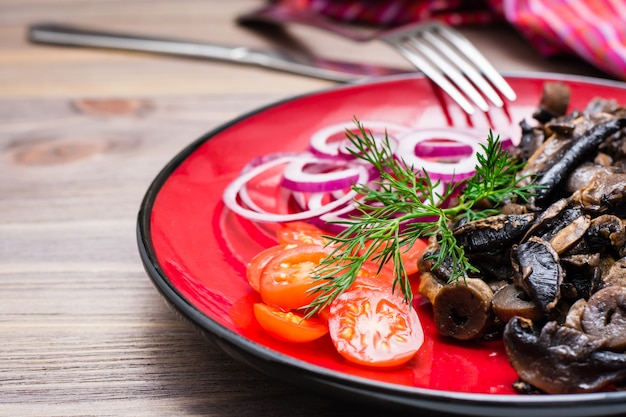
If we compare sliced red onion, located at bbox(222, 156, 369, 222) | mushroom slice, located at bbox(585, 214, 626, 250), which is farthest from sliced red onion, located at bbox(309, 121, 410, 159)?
mushroom slice, located at bbox(585, 214, 626, 250)

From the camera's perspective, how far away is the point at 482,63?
345 cm

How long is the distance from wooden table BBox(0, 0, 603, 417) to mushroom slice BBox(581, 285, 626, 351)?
57 centimetres

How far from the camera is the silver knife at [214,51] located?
4344mm

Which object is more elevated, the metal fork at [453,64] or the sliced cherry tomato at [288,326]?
the metal fork at [453,64]

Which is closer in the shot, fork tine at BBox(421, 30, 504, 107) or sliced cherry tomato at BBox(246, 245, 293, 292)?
sliced cherry tomato at BBox(246, 245, 293, 292)

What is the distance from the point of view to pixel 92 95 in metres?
4.62

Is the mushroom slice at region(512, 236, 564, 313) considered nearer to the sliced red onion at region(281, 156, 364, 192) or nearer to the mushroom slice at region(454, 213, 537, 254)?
the mushroom slice at region(454, 213, 537, 254)

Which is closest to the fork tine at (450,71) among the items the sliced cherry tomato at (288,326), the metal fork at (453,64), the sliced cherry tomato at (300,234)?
the metal fork at (453,64)

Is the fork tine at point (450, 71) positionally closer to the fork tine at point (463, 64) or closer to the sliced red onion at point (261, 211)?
the fork tine at point (463, 64)

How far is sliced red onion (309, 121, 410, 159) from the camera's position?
2875 mm

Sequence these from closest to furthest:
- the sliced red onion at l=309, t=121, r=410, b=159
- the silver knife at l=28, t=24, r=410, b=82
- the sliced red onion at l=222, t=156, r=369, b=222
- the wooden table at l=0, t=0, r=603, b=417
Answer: the wooden table at l=0, t=0, r=603, b=417, the sliced red onion at l=222, t=156, r=369, b=222, the sliced red onion at l=309, t=121, r=410, b=159, the silver knife at l=28, t=24, r=410, b=82

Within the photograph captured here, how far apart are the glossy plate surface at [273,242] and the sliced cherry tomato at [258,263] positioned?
0.12ft

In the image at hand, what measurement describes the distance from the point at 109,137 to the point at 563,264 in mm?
2751

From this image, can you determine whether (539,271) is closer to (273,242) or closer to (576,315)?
(576,315)
